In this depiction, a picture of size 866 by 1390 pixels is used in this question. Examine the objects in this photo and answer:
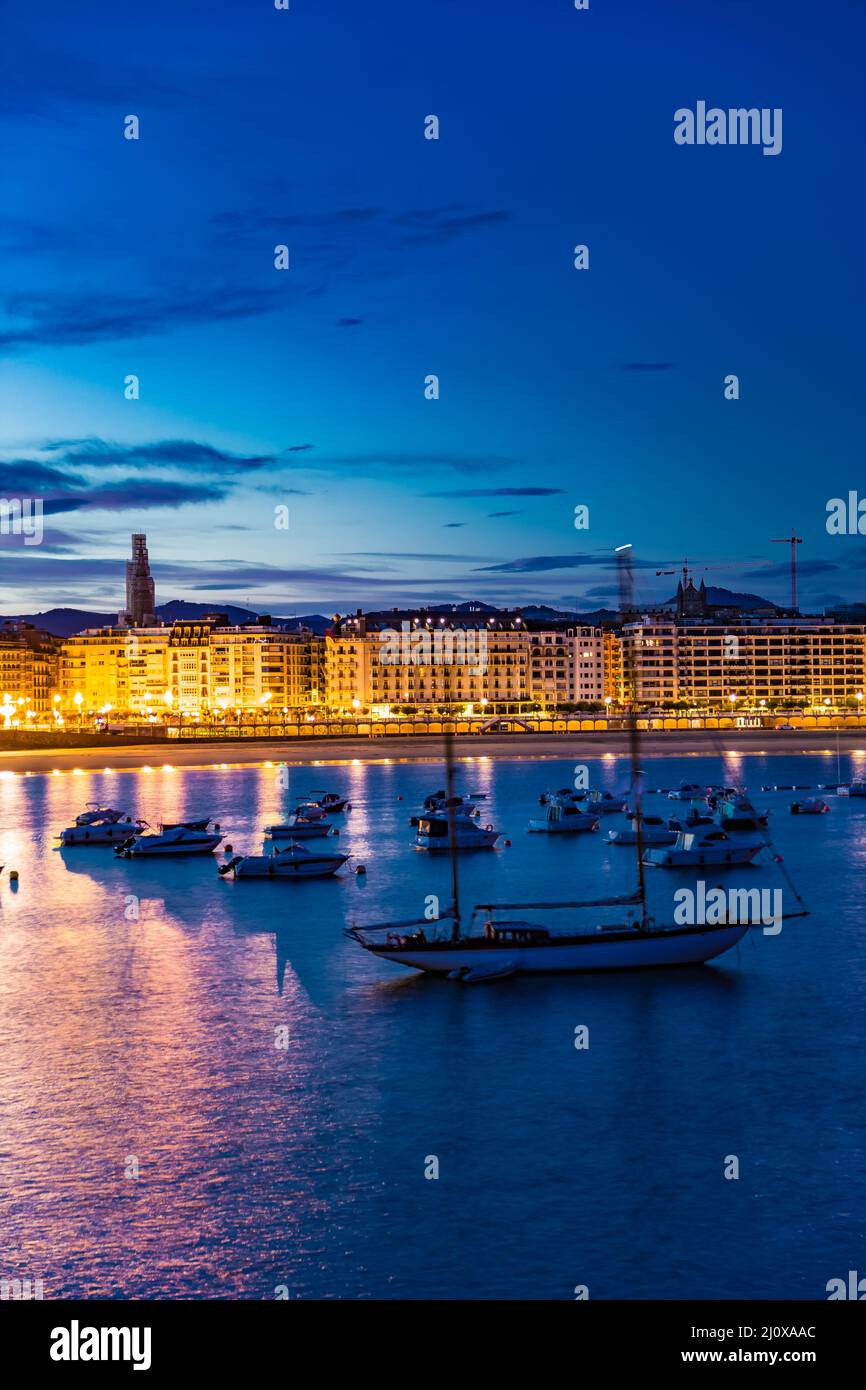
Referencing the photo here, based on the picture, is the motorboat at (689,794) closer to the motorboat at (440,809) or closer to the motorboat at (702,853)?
the motorboat at (440,809)

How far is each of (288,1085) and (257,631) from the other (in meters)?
167

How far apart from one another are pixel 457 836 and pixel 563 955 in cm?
2163

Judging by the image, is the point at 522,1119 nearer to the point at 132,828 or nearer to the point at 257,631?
the point at 132,828

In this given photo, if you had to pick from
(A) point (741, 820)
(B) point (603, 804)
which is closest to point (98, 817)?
(B) point (603, 804)

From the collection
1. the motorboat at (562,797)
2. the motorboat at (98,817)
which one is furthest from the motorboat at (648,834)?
the motorboat at (98,817)

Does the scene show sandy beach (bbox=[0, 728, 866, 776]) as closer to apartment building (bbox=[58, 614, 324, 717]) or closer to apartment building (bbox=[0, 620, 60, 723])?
apartment building (bbox=[58, 614, 324, 717])

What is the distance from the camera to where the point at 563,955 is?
26672 millimetres

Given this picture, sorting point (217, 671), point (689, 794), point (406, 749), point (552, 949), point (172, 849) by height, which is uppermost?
point (217, 671)

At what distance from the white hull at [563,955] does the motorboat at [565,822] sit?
27065 mm

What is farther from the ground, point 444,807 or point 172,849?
point 444,807

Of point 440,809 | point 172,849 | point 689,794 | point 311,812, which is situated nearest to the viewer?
point 172,849

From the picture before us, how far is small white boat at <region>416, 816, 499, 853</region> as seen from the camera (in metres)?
49.3

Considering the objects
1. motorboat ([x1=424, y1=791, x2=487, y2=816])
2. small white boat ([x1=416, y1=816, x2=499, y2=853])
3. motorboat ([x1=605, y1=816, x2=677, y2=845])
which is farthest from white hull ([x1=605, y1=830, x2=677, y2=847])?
motorboat ([x1=424, y1=791, x2=487, y2=816])

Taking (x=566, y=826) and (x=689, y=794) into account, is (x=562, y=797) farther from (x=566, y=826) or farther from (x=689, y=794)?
(x=566, y=826)
